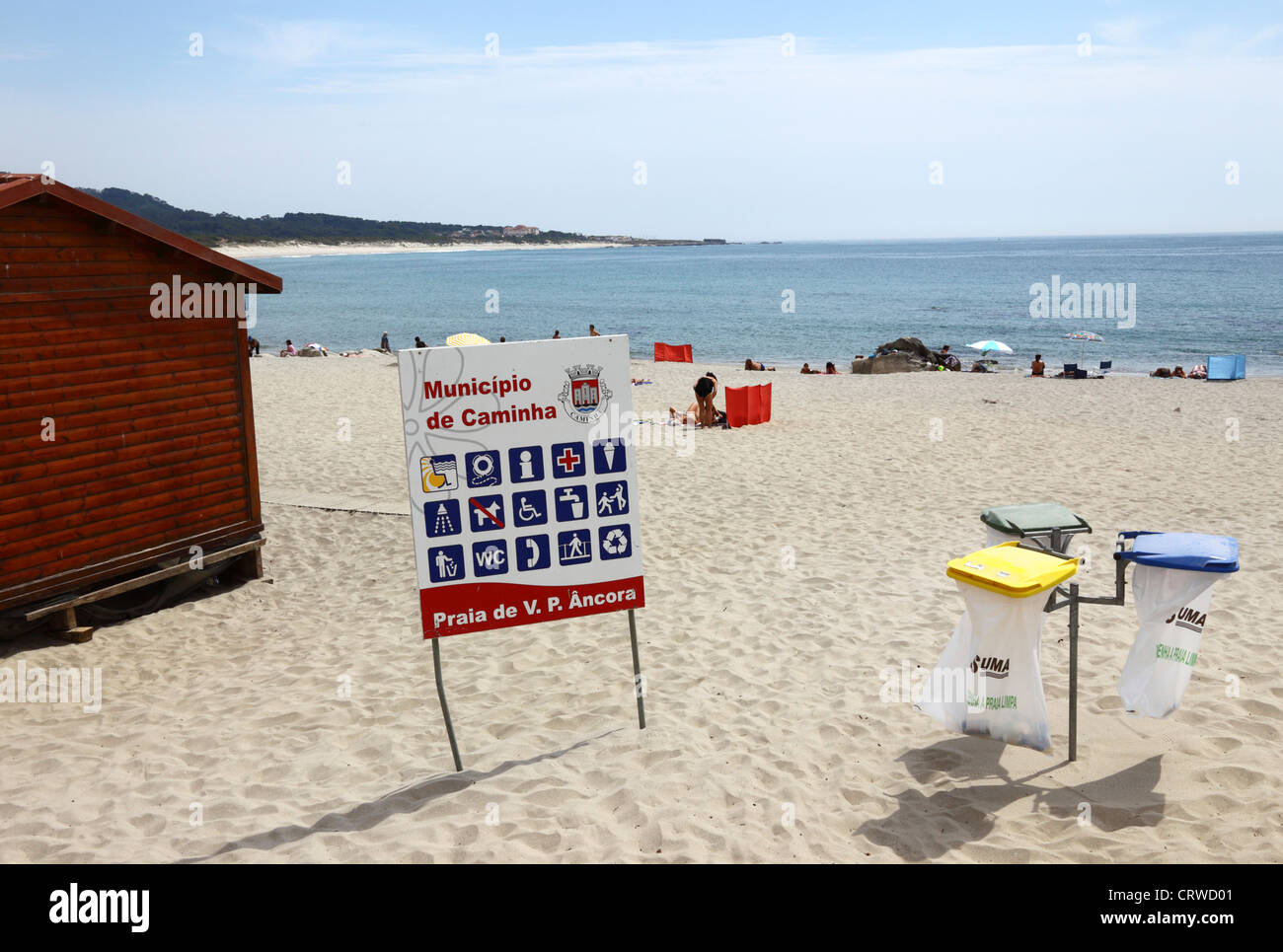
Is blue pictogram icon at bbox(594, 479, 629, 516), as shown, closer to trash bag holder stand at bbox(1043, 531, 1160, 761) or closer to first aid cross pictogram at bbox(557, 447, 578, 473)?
first aid cross pictogram at bbox(557, 447, 578, 473)

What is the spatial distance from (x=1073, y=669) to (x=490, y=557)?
10.3ft

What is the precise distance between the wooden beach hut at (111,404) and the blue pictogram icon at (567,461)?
14.4 ft

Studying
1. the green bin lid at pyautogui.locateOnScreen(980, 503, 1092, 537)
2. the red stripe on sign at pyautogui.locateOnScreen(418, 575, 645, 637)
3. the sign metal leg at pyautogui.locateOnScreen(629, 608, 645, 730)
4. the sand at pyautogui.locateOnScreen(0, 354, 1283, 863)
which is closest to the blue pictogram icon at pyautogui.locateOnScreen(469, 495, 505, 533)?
the red stripe on sign at pyautogui.locateOnScreen(418, 575, 645, 637)

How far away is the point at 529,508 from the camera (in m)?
5.45

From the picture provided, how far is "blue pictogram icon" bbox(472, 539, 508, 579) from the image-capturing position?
5395 millimetres

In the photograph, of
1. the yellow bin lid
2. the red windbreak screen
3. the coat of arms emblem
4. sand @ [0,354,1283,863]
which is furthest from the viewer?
the red windbreak screen

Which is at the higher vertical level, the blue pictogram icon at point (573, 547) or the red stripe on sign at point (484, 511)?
the red stripe on sign at point (484, 511)

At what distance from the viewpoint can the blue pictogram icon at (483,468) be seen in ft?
17.4

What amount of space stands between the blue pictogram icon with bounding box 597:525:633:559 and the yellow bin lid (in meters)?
1.91

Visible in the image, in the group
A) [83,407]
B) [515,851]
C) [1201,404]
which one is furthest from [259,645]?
[1201,404]

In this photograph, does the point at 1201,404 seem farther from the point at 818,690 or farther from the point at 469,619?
the point at 469,619

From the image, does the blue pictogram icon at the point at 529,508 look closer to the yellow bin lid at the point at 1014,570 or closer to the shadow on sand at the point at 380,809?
the shadow on sand at the point at 380,809

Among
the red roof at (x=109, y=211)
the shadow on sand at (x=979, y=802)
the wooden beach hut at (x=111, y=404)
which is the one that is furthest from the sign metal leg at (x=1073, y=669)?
the wooden beach hut at (x=111, y=404)

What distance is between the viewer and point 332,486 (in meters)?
12.6
